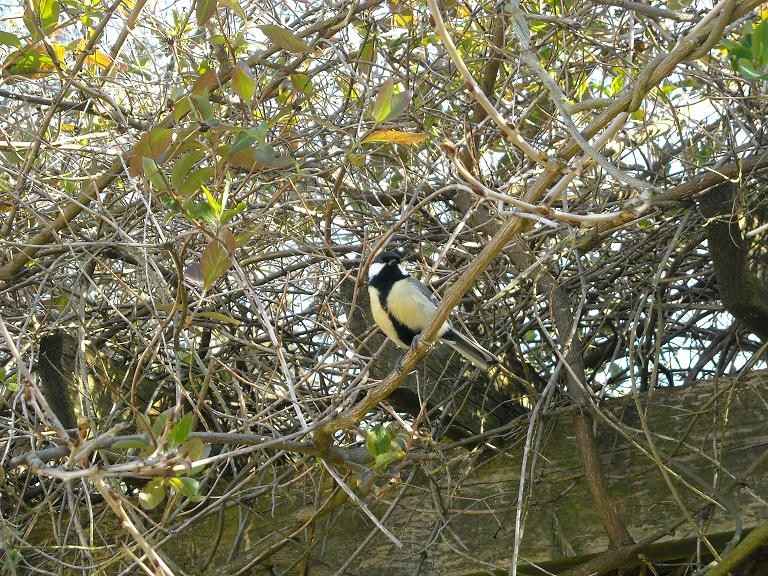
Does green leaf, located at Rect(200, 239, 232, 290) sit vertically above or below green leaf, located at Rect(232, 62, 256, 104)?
below

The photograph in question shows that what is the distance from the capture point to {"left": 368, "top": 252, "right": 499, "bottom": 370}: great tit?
10.3 feet

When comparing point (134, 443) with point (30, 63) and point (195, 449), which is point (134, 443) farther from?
point (30, 63)

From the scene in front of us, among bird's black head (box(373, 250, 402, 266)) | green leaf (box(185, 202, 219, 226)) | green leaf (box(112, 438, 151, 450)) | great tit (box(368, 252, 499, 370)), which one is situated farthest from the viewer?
bird's black head (box(373, 250, 402, 266))

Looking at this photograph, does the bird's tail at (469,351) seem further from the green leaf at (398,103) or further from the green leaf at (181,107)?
the green leaf at (181,107)

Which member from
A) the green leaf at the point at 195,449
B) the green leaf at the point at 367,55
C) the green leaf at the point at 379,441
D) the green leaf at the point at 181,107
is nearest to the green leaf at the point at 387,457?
the green leaf at the point at 379,441

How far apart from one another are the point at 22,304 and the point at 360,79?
149 cm

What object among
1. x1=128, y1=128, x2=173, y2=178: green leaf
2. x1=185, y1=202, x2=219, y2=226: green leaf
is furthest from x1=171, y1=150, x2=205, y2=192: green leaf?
x1=185, y1=202, x2=219, y2=226: green leaf

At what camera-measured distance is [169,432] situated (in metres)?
1.81

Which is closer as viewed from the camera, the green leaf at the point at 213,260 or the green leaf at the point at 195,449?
the green leaf at the point at 195,449

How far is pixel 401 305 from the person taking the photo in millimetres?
3760

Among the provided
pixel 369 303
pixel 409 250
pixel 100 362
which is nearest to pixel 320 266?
pixel 369 303

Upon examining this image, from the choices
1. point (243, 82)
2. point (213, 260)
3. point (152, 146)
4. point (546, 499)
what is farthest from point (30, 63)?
point (546, 499)

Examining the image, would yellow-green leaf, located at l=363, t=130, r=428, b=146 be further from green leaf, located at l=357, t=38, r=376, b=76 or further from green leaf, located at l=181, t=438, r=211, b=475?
green leaf, located at l=181, t=438, r=211, b=475

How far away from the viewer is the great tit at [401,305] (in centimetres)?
314
